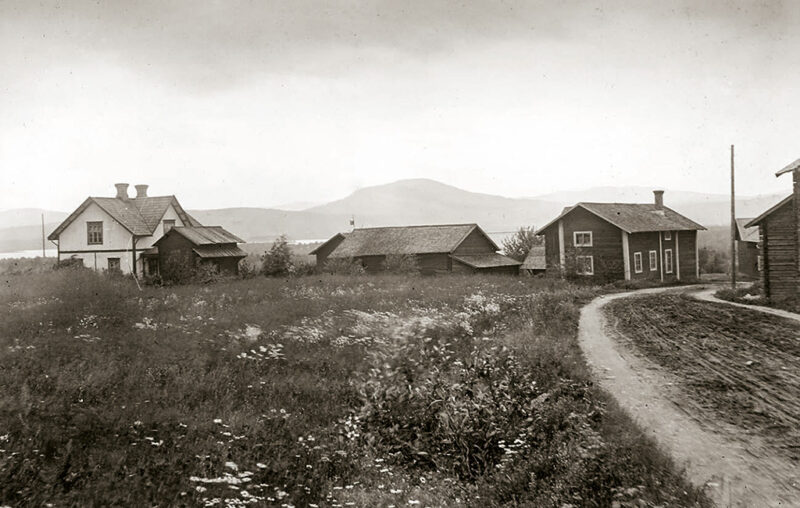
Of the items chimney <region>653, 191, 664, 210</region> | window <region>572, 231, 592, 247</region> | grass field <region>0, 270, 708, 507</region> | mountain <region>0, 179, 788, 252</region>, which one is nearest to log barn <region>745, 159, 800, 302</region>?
window <region>572, 231, 592, 247</region>

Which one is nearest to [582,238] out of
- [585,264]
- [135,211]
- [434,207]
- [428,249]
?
[585,264]

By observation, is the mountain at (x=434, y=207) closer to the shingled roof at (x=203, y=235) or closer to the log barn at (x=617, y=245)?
the log barn at (x=617, y=245)

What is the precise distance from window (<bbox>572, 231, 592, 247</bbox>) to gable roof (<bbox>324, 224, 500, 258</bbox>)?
6.75 metres

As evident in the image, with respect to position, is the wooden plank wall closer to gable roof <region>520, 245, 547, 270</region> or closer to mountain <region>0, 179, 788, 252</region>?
gable roof <region>520, 245, 547, 270</region>

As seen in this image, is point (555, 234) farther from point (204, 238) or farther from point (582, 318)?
point (204, 238)

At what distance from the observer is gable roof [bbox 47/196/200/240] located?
2925 cm

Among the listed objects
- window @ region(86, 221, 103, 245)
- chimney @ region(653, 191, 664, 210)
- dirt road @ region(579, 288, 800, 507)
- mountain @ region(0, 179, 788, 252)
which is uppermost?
mountain @ region(0, 179, 788, 252)

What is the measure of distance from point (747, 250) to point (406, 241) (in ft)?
90.5

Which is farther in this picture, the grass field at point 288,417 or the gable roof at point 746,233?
the gable roof at point 746,233

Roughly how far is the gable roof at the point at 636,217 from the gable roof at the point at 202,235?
74.5 ft

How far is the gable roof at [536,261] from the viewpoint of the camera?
132 ft

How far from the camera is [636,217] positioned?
Answer: 1519 inches

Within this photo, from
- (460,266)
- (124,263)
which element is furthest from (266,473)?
(460,266)

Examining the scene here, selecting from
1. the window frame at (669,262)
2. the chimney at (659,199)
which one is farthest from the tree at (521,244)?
the window frame at (669,262)
